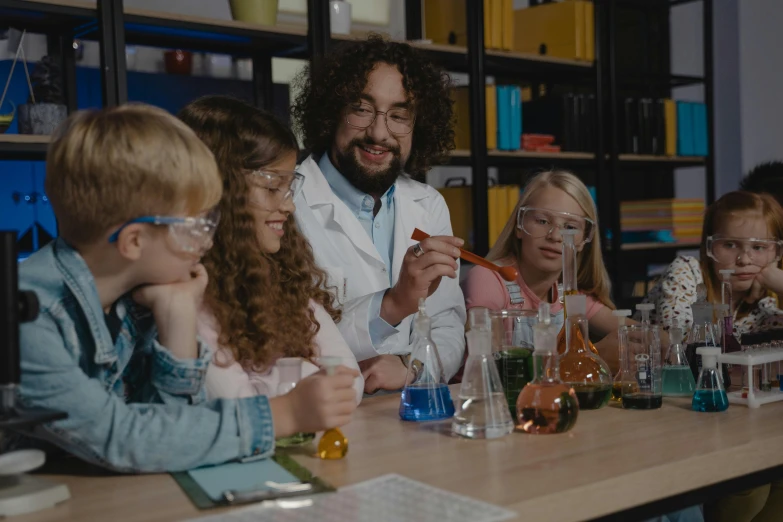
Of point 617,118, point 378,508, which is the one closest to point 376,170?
point 378,508

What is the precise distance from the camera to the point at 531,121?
4.54m

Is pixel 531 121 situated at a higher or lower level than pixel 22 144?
higher

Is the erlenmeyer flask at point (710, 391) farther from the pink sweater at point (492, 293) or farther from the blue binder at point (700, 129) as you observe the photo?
the blue binder at point (700, 129)

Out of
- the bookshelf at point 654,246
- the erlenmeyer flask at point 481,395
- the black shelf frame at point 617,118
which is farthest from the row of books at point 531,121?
the erlenmeyer flask at point 481,395

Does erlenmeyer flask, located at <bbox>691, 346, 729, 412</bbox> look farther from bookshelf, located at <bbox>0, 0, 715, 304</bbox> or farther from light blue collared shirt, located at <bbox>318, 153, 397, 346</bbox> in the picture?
bookshelf, located at <bbox>0, 0, 715, 304</bbox>

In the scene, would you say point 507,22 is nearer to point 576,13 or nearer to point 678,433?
point 576,13

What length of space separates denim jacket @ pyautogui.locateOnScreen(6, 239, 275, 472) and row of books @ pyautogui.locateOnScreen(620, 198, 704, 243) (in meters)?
3.91

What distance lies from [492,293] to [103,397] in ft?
4.61

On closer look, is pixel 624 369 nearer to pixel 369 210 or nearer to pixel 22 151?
pixel 369 210

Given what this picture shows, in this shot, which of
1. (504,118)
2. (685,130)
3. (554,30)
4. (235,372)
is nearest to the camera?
(235,372)

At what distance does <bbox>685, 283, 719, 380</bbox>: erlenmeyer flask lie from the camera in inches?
65.4

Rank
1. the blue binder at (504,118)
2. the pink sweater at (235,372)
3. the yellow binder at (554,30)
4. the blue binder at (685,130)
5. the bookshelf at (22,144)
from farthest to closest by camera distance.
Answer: the blue binder at (685,130) → the yellow binder at (554,30) → the blue binder at (504,118) → the bookshelf at (22,144) → the pink sweater at (235,372)

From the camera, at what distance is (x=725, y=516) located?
1.79 meters

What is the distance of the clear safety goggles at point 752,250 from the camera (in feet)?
7.23
